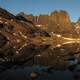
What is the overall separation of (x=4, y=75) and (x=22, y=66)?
20.2 feet

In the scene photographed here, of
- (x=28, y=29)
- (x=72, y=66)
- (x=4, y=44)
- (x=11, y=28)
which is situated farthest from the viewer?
(x=28, y=29)

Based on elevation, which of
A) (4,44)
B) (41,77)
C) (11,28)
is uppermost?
(11,28)

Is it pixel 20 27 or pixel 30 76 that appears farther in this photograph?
pixel 20 27

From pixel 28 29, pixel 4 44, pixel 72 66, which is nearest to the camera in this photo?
pixel 72 66

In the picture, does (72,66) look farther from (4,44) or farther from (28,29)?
(28,29)

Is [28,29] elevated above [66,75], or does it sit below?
above

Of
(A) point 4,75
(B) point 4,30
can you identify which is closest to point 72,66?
(A) point 4,75

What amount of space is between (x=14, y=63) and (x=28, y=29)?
4830 cm

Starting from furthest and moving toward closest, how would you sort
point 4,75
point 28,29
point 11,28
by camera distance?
point 28,29, point 11,28, point 4,75

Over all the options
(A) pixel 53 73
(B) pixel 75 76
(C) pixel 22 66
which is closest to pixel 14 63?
(C) pixel 22 66

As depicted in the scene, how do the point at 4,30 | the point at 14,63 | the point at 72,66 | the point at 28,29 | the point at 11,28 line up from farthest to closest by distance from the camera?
the point at 28,29 < the point at 11,28 < the point at 4,30 < the point at 14,63 < the point at 72,66

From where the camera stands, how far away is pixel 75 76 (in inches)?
1032

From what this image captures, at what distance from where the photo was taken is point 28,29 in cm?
8438

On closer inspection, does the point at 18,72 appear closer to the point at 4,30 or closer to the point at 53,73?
the point at 53,73
